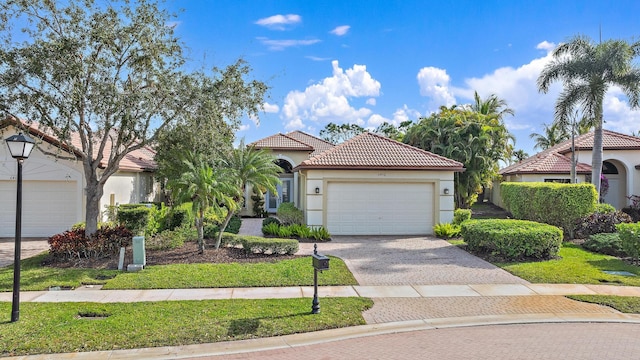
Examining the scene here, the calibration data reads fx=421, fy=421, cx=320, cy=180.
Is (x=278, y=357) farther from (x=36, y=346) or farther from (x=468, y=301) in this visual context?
(x=468, y=301)

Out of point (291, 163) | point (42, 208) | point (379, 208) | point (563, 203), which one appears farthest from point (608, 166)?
point (42, 208)

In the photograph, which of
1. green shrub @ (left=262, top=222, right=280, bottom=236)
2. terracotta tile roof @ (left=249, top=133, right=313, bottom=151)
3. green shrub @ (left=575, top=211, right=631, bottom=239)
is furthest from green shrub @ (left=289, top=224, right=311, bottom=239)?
green shrub @ (left=575, top=211, right=631, bottom=239)

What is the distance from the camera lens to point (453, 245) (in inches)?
602

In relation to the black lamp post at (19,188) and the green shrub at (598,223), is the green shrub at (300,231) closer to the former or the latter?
the black lamp post at (19,188)

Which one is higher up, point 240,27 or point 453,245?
point 240,27

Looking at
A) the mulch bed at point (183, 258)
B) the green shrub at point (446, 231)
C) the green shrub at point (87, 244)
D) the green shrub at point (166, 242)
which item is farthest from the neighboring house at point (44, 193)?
the green shrub at point (446, 231)

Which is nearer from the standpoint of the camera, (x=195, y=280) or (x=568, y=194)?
(x=195, y=280)

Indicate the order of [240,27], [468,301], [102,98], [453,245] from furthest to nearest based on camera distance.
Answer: [453,245] < [240,27] < [102,98] < [468,301]

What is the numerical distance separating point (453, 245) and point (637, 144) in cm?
1787

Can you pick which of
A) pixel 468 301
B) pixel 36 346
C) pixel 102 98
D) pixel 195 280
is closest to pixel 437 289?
pixel 468 301

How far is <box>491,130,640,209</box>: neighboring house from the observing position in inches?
991

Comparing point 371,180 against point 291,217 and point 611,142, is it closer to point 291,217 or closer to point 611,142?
point 291,217

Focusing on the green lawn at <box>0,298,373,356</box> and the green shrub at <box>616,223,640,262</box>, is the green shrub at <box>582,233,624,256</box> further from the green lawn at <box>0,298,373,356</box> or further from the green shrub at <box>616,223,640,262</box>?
the green lawn at <box>0,298,373,356</box>

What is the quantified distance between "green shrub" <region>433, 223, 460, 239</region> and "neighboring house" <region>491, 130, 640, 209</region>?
11518mm
